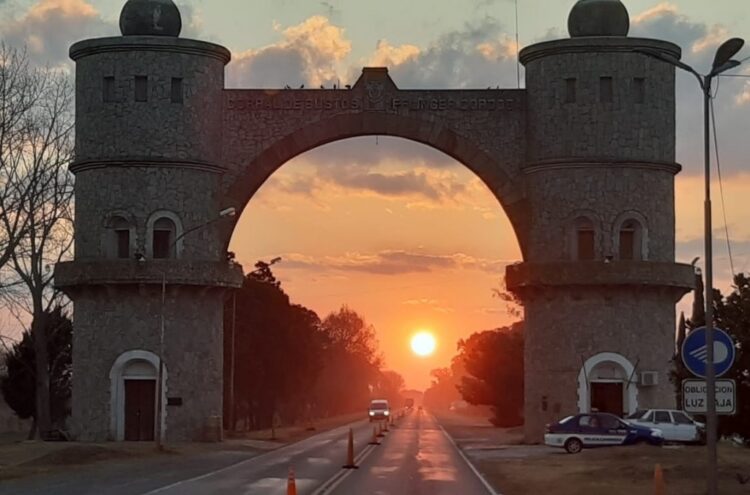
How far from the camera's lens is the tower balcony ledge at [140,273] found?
61.2 m

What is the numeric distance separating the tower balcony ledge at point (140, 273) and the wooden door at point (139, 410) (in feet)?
16.1

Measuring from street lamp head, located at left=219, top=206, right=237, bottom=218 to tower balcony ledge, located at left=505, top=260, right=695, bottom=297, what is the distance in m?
13.2

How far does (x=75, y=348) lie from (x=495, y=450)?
1978 cm

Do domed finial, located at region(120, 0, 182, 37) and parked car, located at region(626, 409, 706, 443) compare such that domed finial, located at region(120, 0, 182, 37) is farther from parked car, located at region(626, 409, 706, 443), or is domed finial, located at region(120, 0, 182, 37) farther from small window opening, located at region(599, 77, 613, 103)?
parked car, located at region(626, 409, 706, 443)

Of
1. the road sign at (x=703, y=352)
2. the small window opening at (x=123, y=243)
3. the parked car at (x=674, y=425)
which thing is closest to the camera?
the road sign at (x=703, y=352)

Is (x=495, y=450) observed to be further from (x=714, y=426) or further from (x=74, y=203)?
(x=714, y=426)

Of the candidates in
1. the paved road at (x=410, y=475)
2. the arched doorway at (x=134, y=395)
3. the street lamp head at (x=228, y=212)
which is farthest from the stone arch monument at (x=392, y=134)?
the paved road at (x=410, y=475)

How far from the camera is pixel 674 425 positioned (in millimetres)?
56875

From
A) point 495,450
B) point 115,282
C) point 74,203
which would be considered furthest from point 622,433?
point 74,203

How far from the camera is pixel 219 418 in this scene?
63688 millimetres

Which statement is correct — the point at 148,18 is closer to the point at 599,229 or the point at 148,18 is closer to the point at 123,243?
the point at 123,243

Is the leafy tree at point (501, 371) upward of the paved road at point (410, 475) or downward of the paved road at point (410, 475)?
upward

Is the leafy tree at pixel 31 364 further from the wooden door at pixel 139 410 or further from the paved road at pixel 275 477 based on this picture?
the paved road at pixel 275 477

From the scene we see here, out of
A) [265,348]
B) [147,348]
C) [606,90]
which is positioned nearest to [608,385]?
[606,90]
